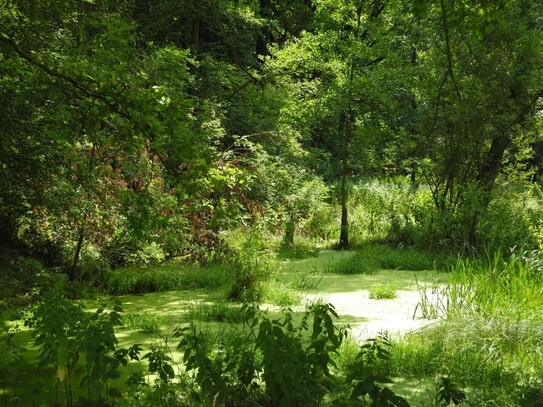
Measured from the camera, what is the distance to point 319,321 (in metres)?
2.97

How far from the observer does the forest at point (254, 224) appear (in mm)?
3008

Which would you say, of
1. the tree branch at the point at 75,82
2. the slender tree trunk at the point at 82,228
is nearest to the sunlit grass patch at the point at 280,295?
the slender tree trunk at the point at 82,228

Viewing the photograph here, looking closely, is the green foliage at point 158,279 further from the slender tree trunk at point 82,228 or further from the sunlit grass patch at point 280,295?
the sunlit grass patch at point 280,295

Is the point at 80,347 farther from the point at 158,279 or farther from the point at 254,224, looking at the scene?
the point at 254,224

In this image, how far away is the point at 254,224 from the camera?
7137 mm

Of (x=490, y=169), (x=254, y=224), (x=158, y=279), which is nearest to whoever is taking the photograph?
(x=158, y=279)

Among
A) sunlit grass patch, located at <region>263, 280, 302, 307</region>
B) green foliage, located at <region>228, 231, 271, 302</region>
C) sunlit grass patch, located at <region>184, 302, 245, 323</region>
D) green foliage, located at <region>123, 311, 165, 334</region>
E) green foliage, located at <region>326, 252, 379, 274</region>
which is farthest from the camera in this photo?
green foliage, located at <region>326, 252, 379, 274</region>

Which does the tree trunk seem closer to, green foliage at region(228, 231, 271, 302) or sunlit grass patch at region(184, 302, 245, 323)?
green foliage at region(228, 231, 271, 302)

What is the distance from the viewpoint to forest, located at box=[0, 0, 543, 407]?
9.87 ft

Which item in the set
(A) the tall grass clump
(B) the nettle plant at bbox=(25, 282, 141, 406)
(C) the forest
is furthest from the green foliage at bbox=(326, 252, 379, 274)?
(B) the nettle plant at bbox=(25, 282, 141, 406)

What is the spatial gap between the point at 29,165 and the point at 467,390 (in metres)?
4.05

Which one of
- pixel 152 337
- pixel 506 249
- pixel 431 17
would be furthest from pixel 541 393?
pixel 431 17

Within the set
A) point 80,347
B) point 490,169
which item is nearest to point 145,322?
point 80,347

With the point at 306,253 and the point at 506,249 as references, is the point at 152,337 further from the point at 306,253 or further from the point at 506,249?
the point at 506,249
